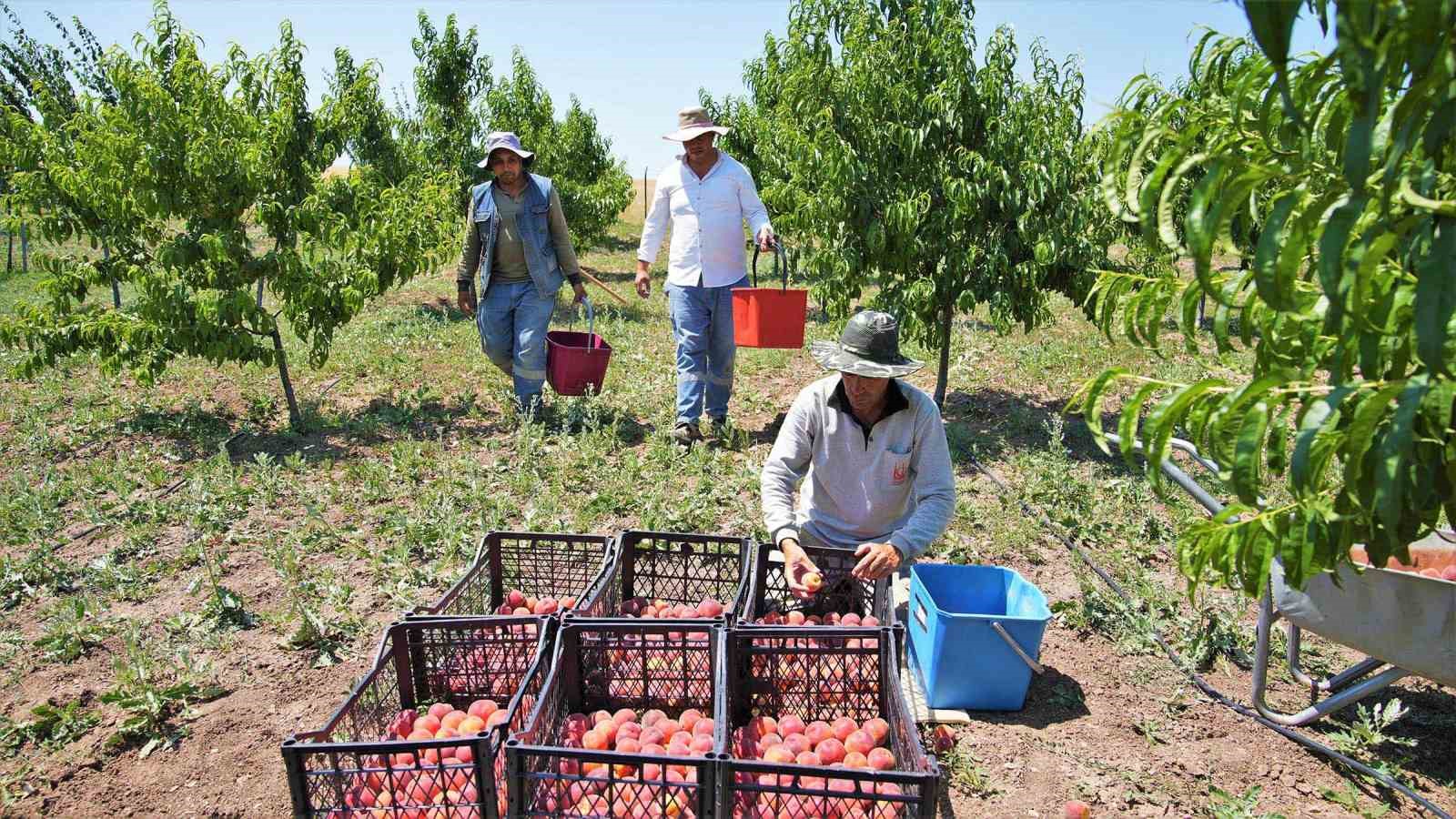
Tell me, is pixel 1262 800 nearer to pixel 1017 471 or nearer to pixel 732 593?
pixel 732 593

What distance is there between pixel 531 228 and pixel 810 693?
161 inches

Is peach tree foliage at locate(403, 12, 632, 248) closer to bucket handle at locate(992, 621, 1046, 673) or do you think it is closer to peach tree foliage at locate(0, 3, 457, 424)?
peach tree foliage at locate(0, 3, 457, 424)

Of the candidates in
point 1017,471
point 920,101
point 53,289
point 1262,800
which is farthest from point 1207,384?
point 53,289

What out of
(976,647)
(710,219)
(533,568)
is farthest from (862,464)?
(710,219)

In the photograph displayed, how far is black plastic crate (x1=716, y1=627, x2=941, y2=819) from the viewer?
2461mm

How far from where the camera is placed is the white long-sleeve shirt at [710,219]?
6.02m

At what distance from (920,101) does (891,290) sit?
1373mm

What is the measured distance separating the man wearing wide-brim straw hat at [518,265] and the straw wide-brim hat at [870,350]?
3.38m

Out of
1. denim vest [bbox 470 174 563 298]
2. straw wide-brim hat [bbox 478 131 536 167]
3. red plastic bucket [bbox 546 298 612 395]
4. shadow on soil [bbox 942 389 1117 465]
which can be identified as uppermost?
straw wide-brim hat [bbox 478 131 536 167]

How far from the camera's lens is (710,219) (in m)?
6.03

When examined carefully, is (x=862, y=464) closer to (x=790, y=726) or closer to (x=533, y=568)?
(x=790, y=726)

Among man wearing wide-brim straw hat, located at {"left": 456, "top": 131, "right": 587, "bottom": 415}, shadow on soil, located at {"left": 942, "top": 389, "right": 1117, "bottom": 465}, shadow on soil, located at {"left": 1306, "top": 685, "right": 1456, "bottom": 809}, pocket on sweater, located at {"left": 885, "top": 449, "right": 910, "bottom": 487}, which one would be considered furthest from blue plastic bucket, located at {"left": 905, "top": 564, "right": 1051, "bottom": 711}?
man wearing wide-brim straw hat, located at {"left": 456, "top": 131, "right": 587, "bottom": 415}

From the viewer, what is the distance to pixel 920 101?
6.75m

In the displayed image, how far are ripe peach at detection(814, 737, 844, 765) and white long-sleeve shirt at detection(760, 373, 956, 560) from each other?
849mm
